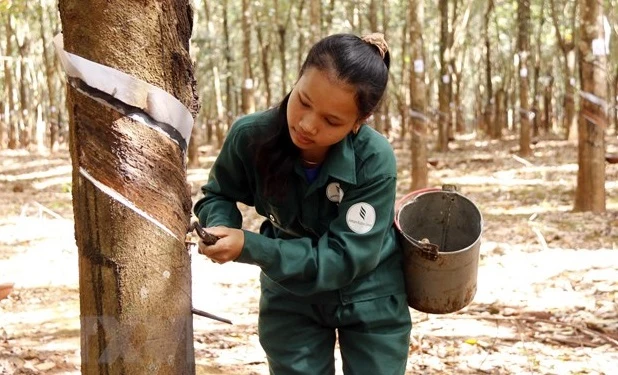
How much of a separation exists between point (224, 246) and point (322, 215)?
46 centimetres

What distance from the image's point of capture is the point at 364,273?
2121mm

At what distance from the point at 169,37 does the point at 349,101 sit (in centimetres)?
48

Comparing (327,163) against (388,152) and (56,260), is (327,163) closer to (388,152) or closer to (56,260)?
(388,152)

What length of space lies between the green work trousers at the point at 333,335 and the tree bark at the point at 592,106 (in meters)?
5.77

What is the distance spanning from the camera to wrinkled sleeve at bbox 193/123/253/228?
83.6 inches

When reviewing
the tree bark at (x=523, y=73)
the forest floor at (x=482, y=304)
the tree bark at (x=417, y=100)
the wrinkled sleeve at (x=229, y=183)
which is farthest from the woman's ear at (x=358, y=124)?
the tree bark at (x=523, y=73)

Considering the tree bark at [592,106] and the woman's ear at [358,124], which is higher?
the woman's ear at [358,124]

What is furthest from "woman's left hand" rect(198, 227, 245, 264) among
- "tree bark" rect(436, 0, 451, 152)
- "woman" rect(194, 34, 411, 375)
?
"tree bark" rect(436, 0, 451, 152)

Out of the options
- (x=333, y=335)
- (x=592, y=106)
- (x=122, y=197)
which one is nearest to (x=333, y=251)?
(x=333, y=335)

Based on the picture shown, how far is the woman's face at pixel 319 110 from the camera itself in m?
1.86

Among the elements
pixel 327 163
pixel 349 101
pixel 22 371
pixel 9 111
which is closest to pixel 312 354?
pixel 327 163

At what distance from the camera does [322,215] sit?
2.14 m

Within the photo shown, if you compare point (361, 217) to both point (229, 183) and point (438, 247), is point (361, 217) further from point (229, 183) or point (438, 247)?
point (229, 183)

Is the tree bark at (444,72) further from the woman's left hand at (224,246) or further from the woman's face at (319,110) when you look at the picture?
the woman's left hand at (224,246)
